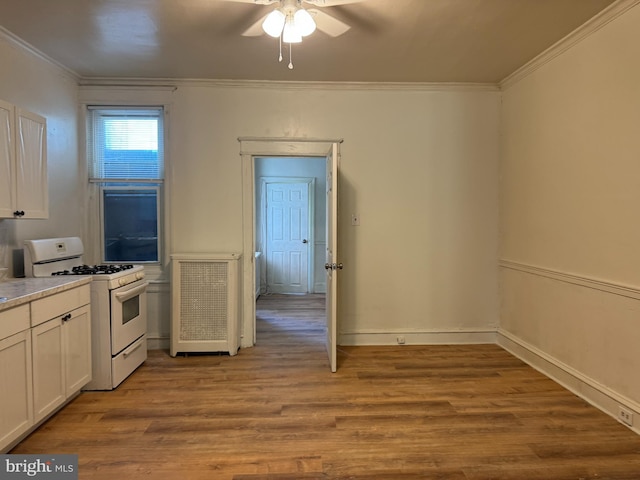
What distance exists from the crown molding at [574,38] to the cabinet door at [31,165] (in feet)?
12.8

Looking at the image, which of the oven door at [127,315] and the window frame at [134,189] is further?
the window frame at [134,189]

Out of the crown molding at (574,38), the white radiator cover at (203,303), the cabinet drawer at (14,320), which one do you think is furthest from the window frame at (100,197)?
the crown molding at (574,38)

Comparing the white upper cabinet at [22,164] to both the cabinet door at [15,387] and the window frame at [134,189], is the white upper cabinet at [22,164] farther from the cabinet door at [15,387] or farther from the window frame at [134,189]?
the window frame at [134,189]

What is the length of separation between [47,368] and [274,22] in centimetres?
246

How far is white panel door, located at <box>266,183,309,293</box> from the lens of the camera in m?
6.59

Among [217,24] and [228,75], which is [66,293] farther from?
[228,75]

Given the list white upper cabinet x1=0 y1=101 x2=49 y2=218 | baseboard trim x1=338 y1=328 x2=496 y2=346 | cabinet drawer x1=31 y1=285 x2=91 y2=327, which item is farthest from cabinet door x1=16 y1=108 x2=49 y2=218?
baseboard trim x1=338 y1=328 x2=496 y2=346

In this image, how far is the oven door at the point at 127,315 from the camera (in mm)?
2820

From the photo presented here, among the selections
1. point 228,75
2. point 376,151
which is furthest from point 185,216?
point 376,151

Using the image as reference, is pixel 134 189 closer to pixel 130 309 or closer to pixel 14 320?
pixel 130 309

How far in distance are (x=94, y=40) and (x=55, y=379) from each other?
245 cm

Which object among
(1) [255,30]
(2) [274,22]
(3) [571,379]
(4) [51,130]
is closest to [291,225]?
(4) [51,130]

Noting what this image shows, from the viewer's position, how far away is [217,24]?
2.58 meters

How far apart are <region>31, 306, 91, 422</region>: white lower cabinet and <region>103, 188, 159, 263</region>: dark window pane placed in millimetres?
1224
